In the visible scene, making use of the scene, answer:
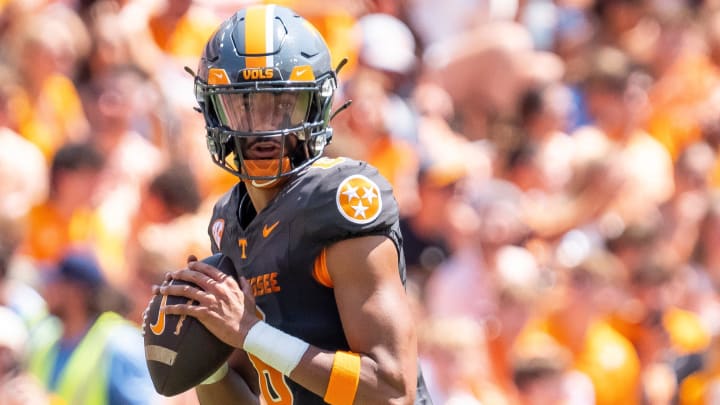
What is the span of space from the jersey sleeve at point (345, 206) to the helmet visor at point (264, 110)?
17 centimetres

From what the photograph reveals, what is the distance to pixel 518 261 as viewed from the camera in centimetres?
743

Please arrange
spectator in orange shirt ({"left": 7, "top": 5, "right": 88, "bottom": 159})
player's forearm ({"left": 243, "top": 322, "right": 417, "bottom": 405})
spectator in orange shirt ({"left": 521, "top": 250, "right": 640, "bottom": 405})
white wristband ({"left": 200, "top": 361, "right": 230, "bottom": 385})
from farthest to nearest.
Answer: spectator in orange shirt ({"left": 7, "top": 5, "right": 88, "bottom": 159}), spectator in orange shirt ({"left": 521, "top": 250, "right": 640, "bottom": 405}), white wristband ({"left": 200, "top": 361, "right": 230, "bottom": 385}), player's forearm ({"left": 243, "top": 322, "right": 417, "bottom": 405})

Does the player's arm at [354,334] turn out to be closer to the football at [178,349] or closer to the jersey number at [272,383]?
the football at [178,349]

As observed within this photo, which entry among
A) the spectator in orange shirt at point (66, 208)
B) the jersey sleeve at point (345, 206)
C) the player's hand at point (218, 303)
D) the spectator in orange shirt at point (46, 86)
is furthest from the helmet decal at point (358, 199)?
the spectator in orange shirt at point (46, 86)

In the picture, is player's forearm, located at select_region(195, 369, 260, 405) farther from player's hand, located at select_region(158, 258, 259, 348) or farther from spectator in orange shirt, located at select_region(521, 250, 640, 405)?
spectator in orange shirt, located at select_region(521, 250, 640, 405)

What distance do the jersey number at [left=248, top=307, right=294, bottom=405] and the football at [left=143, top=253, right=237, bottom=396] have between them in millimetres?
117

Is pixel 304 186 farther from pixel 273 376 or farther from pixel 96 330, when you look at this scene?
pixel 96 330

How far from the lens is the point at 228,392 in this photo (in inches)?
165

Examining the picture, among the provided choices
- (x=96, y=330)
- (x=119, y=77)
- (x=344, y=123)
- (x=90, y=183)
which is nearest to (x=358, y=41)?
(x=344, y=123)

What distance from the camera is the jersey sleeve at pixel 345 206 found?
3723 mm

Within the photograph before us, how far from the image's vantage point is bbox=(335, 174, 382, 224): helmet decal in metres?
3.73

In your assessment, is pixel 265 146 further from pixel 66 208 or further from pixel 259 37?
pixel 66 208

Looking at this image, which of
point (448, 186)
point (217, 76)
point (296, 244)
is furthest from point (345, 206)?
point (448, 186)

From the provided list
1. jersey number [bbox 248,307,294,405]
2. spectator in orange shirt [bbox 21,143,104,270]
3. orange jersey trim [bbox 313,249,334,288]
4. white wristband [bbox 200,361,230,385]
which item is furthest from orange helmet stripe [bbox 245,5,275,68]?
spectator in orange shirt [bbox 21,143,104,270]
